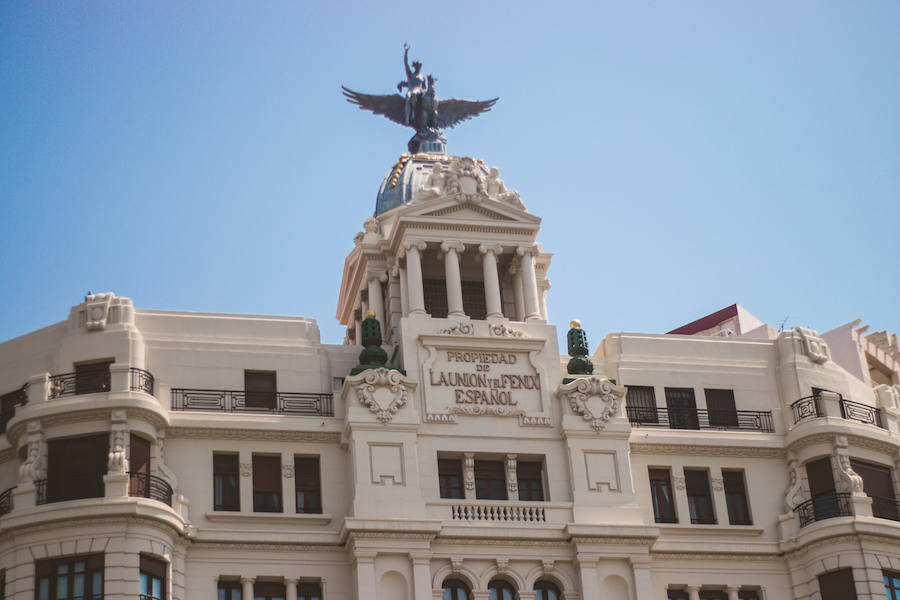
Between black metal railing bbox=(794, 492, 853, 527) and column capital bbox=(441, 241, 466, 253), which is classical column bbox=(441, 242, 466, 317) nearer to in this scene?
column capital bbox=(441, 241, 466, 253)

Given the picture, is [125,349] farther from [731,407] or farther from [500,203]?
[731,407]

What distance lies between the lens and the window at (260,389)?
55.8 m


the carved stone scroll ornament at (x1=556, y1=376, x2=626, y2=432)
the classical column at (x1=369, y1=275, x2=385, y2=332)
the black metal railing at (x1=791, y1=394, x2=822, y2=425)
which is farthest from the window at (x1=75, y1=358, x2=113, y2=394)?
the black metal railing at (x1=791, y1=394, x2=822, y2=425)

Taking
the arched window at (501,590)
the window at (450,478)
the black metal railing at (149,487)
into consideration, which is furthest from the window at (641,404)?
the black metal railing at (149,487)

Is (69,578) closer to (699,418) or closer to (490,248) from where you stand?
(490,248)

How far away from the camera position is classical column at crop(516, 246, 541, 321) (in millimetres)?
58906

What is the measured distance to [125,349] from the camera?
54375mm

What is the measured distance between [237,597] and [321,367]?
8.93 metres

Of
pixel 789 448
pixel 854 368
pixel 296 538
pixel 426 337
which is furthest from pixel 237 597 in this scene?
pixel 854 368

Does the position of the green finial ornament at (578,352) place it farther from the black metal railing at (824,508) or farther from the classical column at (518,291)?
the black metal railing at (824,508)

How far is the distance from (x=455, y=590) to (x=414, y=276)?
11.7m

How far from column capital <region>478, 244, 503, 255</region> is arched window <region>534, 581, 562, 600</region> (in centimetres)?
1245

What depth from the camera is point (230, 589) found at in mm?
51969

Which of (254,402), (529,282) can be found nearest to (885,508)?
(529,282)
